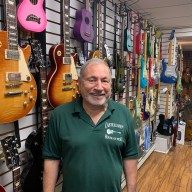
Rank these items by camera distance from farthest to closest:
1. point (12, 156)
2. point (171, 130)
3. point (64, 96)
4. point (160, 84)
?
1. point (160, 84)
2. point (171, 130)
3. point (64, 96)
4. point (12, 156)

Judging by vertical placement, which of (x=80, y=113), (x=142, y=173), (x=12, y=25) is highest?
(x=12, y=25)

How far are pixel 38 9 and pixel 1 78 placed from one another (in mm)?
566

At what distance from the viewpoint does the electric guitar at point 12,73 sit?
3.99 feet

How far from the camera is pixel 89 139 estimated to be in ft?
4.20

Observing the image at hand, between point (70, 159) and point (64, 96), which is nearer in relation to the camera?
point (70, 159)

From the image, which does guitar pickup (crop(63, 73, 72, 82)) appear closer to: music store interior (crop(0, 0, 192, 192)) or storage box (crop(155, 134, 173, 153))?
music store interior (crop(0, 0, 192, 192))

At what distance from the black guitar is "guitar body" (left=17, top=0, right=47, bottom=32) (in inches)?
5.7

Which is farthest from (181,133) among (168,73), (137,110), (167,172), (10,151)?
(10,151)

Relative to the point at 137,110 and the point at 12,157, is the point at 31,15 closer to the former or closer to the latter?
the point at 12,157

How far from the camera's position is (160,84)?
469cm

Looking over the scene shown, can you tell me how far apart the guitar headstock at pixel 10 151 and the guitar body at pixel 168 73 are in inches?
141

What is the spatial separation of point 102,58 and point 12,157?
1431 millimetres

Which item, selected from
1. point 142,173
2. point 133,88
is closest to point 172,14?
point 133,88

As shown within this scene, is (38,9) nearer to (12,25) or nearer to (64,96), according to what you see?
(12,25)
